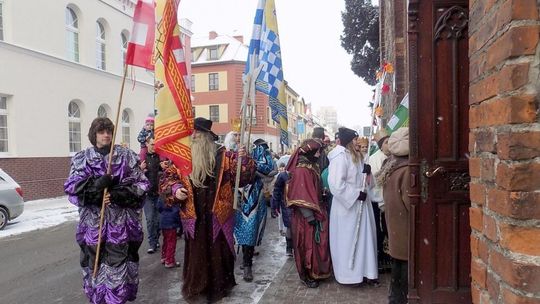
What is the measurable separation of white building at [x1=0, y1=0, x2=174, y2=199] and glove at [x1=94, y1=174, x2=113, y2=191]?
12.4 metres

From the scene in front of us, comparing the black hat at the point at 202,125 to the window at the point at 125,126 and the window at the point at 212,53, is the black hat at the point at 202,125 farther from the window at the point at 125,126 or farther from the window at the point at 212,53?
the window at the point at 212,53

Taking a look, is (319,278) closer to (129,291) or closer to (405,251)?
(405,251)

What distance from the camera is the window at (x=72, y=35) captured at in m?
17.9

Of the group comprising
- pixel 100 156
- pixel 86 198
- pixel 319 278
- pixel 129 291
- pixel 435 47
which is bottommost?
pixel 319 278

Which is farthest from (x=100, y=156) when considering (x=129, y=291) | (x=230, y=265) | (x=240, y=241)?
(x=240, y=241)

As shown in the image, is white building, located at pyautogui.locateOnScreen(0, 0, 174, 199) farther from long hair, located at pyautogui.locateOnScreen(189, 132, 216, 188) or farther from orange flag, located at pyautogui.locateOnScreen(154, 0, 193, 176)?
orange flag, located at pyautogui.locateOnScreen(154, 0, 193, 176)

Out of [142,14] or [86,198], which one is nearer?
[86,198]

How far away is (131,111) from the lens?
73.1 ft

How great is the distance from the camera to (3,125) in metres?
14.8

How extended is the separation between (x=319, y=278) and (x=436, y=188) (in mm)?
2671

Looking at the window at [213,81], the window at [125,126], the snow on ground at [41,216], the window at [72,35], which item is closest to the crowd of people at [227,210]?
the snow on ground at [41,216]

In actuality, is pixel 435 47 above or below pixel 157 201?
above

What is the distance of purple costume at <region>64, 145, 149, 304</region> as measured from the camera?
146 inches

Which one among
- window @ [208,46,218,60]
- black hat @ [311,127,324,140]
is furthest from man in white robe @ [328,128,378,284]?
window @ [208,46,218,60]
